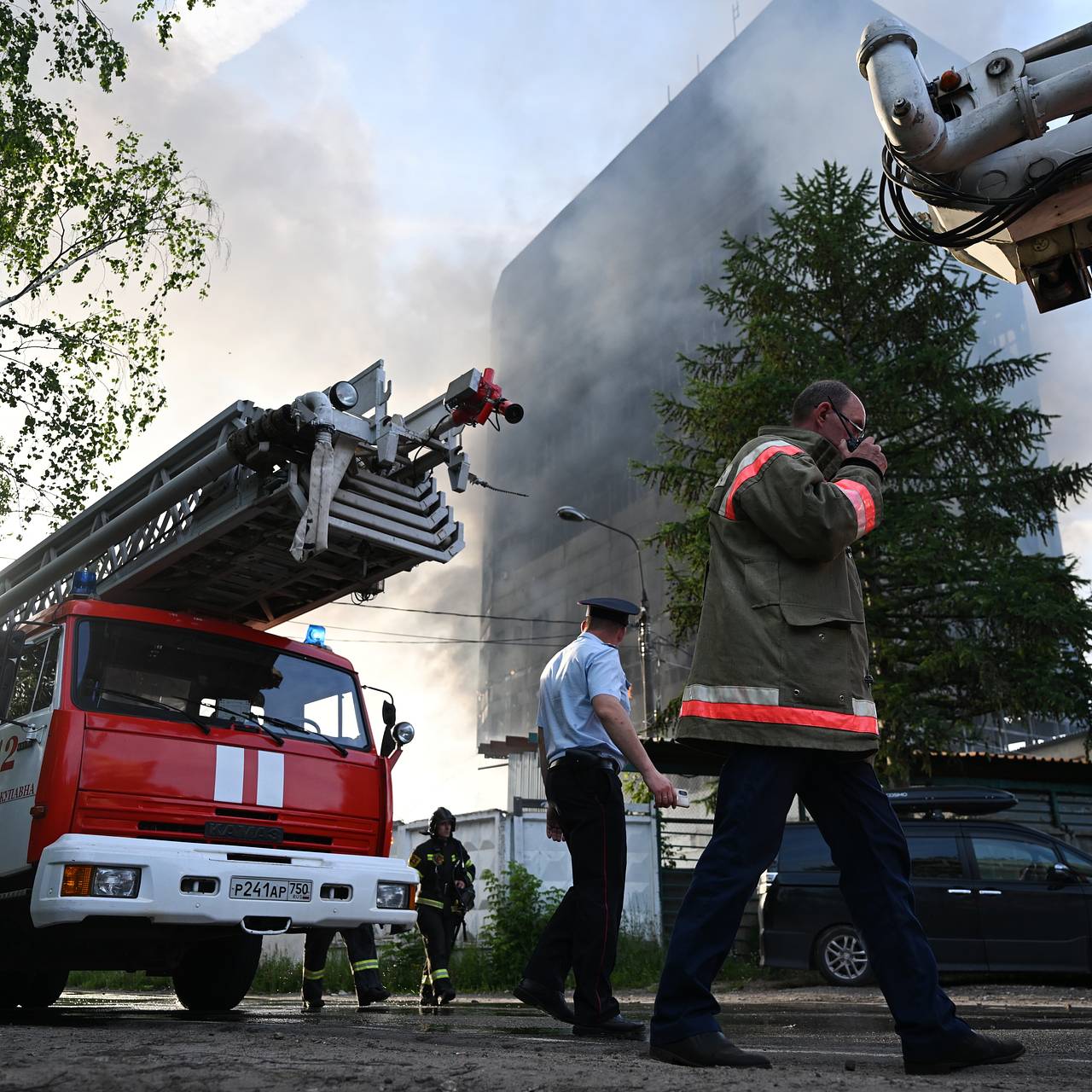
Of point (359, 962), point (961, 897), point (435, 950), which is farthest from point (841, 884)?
point (961, 897)

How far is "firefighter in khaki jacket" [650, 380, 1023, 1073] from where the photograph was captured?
313cm

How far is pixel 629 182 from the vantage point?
77938 millimetres

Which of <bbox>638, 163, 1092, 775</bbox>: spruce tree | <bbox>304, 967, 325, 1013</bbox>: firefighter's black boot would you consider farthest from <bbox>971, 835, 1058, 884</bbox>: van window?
<bbox>304, 967, 325, 1013</bbox>: firefighter's black boot

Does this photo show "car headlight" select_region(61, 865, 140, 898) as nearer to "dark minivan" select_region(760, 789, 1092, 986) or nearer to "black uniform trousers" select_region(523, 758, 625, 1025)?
"black uniform trousers" select_region(523, 758, 625, 1025)

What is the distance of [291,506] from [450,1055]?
3.65m

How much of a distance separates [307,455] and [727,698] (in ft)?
11.6

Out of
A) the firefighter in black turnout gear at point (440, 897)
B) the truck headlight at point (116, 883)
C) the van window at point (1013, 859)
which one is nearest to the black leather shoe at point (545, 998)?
the truck headlight at point (116, 883)

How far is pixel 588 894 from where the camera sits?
4.96 meters

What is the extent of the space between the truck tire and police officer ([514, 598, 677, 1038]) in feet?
9.26

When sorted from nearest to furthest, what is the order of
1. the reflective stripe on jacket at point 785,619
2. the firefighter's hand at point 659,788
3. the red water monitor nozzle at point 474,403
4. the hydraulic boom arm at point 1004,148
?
the reflective stripe on jacket at point 785,619 → the hydraulic boom arm at point 1004,148 → the firefighter's hand at point 659,788 → the red water monitor nozzle at point 474,403

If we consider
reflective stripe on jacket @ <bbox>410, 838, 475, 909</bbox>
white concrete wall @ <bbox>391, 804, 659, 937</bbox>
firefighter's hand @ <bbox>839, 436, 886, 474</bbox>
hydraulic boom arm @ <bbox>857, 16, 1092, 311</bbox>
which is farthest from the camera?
white concrete wall @ <bbox>391, 804, 659, 937</bbox>

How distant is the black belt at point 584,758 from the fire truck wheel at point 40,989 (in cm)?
360

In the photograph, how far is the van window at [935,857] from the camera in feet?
36.8

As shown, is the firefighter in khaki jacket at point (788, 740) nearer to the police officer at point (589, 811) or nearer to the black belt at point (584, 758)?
the police officer at point (589, 811)
